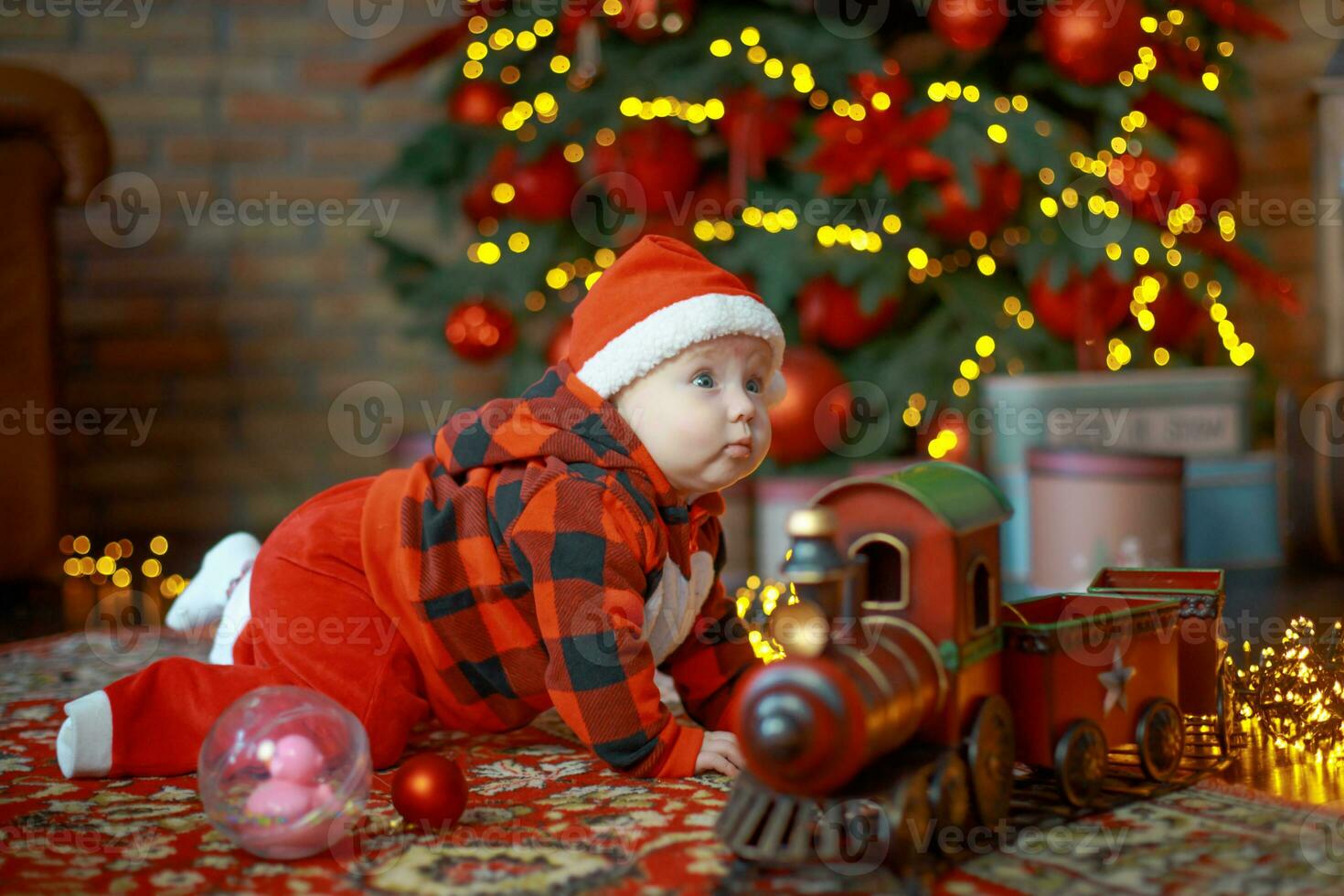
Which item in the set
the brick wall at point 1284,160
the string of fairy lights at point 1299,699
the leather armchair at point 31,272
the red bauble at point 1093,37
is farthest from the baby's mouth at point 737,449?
the brick wall at point 1284,160

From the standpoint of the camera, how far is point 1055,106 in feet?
8.04

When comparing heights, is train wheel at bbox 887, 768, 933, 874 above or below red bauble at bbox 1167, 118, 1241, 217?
below

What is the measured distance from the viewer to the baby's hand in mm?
1085

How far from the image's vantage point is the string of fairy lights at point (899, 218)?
7.38 feet

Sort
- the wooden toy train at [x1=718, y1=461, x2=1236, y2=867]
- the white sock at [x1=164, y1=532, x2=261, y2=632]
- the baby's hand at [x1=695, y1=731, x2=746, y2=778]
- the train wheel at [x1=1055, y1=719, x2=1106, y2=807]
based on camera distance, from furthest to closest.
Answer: the white sock at [x1=164, y1=532, x2=261, y2=632] < the baby's hand at [x1=695, y1=731, x2=746, y2=778] < the train wheel at [x1=1055, y1=719, x2=1106, y2=807] < the wooden toy train at [x1=718, y1=461, x2=1236, y2=867]

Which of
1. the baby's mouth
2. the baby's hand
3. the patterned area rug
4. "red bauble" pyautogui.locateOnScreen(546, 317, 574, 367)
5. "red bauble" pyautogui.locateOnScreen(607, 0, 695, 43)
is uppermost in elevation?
"red bauble" pyautogui.locateOnScreen(607, 0, 695, 43)

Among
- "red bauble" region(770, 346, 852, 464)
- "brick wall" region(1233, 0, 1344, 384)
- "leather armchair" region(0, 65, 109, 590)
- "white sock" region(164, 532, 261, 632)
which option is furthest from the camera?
"brick wall" region(1233, 0, 1344, 384)

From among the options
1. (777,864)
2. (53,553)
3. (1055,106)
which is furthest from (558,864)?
(1055,106)

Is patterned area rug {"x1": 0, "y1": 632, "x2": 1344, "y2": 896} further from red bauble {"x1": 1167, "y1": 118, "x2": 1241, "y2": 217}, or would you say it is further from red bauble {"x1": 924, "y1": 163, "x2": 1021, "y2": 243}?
red bauble {"x1": 1167, "y1": 118, "x2": 1241, "y2": 217}

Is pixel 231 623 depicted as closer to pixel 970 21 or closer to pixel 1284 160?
pixel 970 21

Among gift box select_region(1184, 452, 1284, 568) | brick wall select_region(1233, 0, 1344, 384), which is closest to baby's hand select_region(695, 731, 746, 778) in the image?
gift box select_region(1184, 452, 1284, 568)

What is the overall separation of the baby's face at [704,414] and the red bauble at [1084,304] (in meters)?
1.25

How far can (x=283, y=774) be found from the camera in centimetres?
91

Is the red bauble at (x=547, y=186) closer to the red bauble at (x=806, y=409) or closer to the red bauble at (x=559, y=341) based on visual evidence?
Result: the red bauble at (x=559, y=341)
